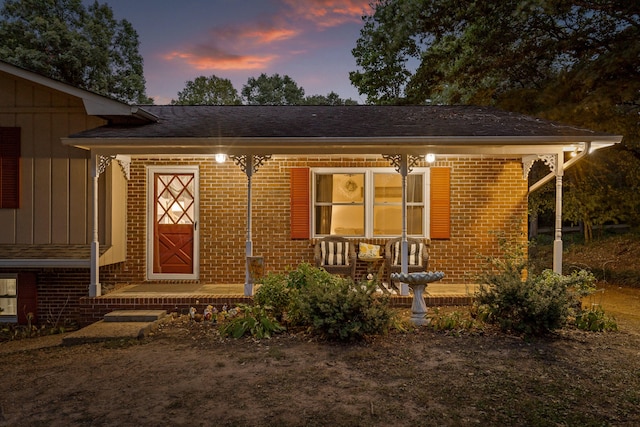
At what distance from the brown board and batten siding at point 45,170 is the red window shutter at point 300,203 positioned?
3.69m

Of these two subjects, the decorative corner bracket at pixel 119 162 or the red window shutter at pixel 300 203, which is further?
the red window shutter at pixel 300 203

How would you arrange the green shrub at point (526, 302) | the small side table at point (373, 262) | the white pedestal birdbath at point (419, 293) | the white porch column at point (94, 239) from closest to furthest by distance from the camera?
the green shrub at point (526, 302) → the white pedestal birdbath at point (419, 293) → the white porch column at point (94, 239) → the small side table at point (373, 262)

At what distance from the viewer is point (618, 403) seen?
457 cm

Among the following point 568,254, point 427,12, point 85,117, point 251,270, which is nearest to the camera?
point 251,270

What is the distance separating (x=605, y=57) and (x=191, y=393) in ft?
42.5

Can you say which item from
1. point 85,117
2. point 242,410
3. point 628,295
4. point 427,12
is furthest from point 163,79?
point 242,410

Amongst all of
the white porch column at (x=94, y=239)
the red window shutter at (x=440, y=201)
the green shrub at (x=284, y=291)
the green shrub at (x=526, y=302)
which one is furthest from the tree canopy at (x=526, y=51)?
the white porch column at (x=94, y=239)

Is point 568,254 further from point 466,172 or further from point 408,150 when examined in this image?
point 408,150

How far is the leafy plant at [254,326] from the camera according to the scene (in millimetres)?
6902

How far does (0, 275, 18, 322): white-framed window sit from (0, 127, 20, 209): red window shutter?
4.79 feet

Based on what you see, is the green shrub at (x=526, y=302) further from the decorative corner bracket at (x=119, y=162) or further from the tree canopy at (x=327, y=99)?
the tree canopy at (x=327, y=99)

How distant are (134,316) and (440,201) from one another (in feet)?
19.3

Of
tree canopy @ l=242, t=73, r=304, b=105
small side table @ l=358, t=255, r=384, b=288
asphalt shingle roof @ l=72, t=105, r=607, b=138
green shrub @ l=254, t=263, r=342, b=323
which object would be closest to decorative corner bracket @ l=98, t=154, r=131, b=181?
asphalt shingle roof @ l=72, t=105, r=607, b=138

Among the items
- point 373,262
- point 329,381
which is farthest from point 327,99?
point 329,381
